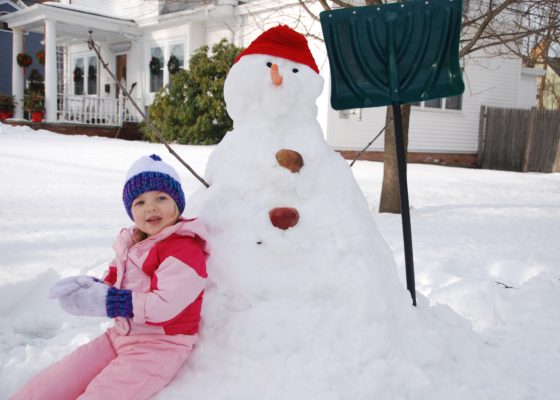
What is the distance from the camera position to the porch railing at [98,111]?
15891 millimetres

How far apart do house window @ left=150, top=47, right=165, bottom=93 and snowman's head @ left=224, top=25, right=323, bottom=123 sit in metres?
15.1

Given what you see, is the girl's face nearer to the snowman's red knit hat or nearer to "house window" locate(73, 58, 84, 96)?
the snowman's red knit hat

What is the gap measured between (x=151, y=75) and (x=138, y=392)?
16.3 meters

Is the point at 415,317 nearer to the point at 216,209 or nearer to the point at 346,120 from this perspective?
the point at 216,209

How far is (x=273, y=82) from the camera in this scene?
222cm

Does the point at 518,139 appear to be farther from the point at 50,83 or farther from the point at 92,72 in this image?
the point at 92,72

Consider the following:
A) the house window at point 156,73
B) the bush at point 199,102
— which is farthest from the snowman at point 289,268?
the house window at point 156,73

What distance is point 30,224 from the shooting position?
4.55 metres

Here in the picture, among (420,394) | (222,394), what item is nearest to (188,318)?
(222,394)

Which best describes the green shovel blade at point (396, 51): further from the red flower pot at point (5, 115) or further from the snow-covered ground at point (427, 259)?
the red flower pot at point (5, 115)

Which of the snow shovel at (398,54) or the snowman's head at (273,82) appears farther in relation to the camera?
the snow shovel at (398,54)

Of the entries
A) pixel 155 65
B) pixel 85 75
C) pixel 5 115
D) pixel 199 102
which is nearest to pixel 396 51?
pixel 199 102

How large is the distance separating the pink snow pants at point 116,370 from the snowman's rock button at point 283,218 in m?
0.56

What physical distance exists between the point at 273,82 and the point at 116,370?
1.32 metres
